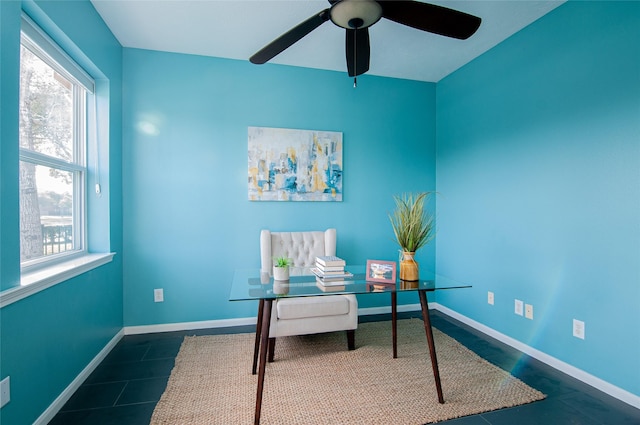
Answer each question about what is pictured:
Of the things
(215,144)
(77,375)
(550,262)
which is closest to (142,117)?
(215,144)

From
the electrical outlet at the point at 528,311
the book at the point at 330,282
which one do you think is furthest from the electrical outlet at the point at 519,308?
the book at the point at 330,282

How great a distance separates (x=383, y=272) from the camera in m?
1.93

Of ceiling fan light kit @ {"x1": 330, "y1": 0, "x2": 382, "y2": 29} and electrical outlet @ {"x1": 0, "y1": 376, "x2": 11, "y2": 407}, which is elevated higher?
ceiling fan light kit @ {"x1": 330, "y1": 0, "x2": 382, "y2": 29}

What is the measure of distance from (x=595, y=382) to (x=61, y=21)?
13.0ft

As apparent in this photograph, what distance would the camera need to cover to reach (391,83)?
3.47 m

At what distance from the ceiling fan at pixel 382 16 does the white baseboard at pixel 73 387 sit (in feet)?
7.46

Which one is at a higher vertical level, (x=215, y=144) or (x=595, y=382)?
(x=215, y=144)

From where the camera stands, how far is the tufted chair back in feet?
9.23

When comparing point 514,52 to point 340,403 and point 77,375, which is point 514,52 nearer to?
point 340,403

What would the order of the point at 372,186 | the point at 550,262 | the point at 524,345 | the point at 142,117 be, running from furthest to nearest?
1. the point at 372,186
2. the point at 142,117
3. the point at 524,345
4. the point at 550,262

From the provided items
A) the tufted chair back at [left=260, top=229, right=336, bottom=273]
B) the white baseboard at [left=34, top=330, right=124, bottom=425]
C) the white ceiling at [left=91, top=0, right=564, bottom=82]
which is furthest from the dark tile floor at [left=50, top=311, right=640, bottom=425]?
the white ceiling at [left=91, top=0, right=564, bottom=82]

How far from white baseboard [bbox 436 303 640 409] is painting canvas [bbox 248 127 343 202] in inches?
73.4

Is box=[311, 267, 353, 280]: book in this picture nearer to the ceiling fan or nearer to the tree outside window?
the ceiling fan

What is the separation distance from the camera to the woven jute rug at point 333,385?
5.63 feet
